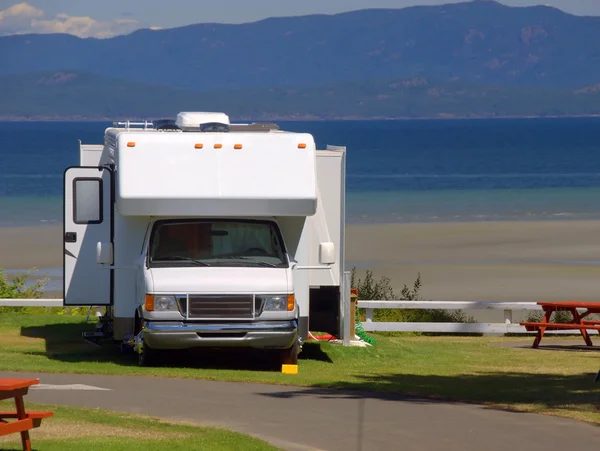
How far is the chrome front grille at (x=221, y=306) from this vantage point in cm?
1360

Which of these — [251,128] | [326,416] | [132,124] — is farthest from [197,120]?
[326,416]

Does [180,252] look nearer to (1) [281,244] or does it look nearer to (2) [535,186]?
(1) [281,244]

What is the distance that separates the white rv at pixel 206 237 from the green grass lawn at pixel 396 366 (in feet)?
1.56

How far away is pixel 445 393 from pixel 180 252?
12.1ft

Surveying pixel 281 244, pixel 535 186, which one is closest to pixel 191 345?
pixel 281 244

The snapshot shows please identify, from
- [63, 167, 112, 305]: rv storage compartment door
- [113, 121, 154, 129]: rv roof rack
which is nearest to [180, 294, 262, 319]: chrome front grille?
[63, 167, 112, 305]: rv storage compartment door

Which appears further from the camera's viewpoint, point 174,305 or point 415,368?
point 415,368

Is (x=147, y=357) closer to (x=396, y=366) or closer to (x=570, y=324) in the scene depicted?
(x=396, y=366)

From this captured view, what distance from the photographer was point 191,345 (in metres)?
13.6

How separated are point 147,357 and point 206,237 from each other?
151 centimetres

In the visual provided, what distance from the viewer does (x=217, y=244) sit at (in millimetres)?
14320

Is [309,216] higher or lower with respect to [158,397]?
higher

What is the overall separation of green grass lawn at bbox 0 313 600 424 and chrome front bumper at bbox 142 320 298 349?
31 centimetres

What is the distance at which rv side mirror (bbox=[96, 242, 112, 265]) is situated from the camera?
Answer: 1441cm
